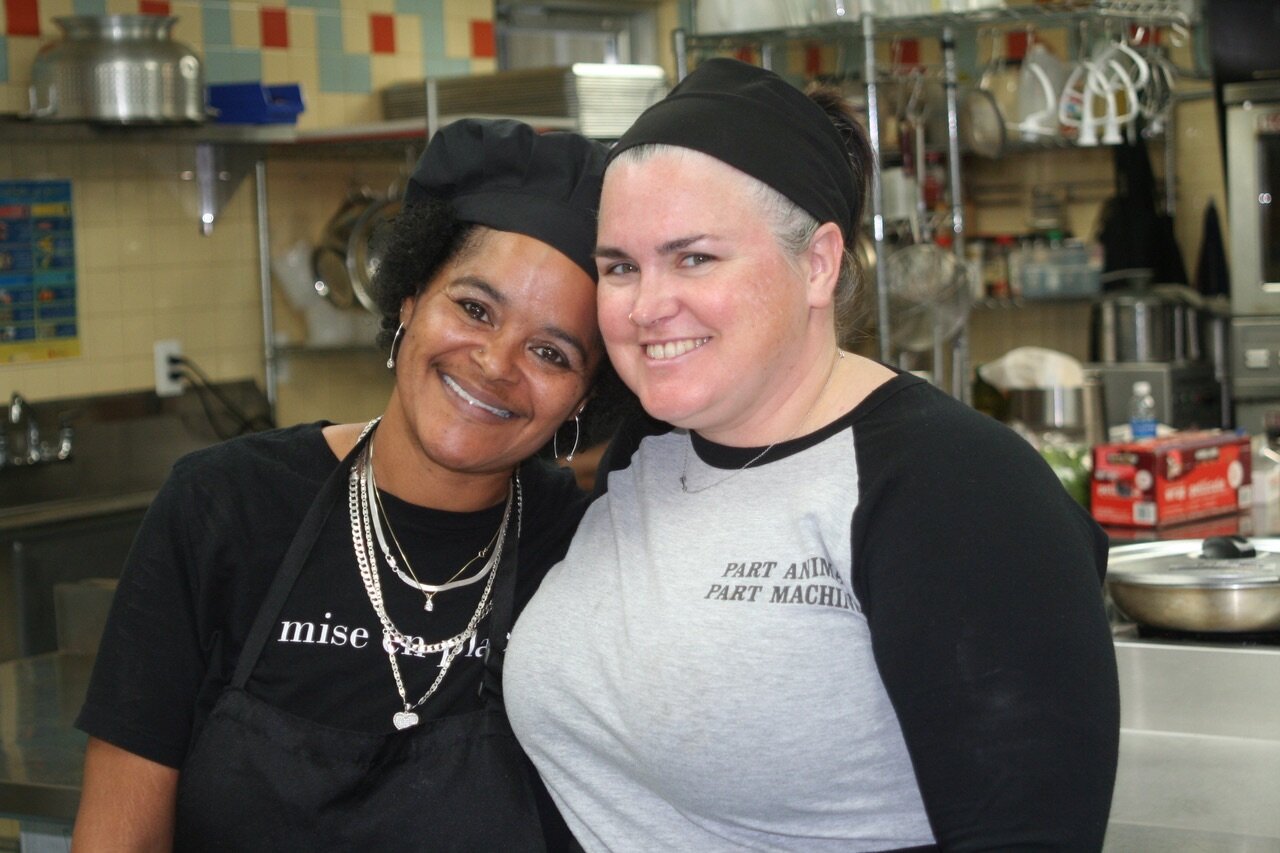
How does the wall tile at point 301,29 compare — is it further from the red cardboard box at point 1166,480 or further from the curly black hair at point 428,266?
the curly black hair at point 428,266

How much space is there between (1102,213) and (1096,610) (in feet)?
15.0

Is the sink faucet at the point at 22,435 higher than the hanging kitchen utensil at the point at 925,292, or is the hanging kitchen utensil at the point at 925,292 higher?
the hanging kitchen utensil at the point at 925,292

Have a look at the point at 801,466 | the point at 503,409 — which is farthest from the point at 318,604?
the point at 801,466

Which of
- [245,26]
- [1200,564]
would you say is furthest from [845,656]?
[245,26]

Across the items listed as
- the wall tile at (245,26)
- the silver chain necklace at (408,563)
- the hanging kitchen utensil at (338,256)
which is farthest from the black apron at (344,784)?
the wall tile at (245,26)

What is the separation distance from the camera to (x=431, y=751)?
1531 mm

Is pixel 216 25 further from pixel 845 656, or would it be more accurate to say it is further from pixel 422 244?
pixel 845 656

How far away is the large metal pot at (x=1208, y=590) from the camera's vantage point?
75.2 inches

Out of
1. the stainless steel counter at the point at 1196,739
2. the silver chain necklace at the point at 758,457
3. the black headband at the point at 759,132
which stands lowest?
the stainless steel counter at the point at 1196,739

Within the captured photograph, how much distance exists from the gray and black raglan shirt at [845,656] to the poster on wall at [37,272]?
9.18 ft

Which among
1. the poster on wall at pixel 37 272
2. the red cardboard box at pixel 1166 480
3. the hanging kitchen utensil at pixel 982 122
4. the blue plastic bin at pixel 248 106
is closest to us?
the red cardboard box at pixel 1166 480

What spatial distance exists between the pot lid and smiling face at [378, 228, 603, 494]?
2.47 ft

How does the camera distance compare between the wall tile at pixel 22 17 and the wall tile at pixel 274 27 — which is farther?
the wall tile at pixel 274 27

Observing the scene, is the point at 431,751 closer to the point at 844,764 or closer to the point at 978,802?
the point at 844,764
